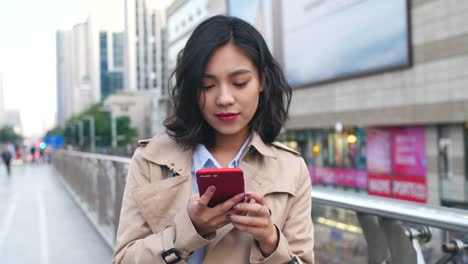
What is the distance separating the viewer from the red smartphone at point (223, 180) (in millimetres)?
1125

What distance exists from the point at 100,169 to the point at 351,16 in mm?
22338

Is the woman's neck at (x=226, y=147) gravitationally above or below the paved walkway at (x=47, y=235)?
above

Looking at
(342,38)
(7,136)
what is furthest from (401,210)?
(7,136)

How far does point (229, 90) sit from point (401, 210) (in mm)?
1196

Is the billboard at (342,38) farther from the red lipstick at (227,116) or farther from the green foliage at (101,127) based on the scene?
the green foliage at (101,127)

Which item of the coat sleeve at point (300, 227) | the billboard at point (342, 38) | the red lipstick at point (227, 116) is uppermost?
the billboard at point (342, 38)

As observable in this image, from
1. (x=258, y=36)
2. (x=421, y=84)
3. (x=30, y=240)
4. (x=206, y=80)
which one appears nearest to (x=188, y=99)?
(x=206, y=80)

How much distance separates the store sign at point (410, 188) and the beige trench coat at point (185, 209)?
23.0 meters

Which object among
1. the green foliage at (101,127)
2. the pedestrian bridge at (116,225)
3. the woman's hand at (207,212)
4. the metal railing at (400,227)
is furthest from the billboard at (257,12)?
the green foliage at (101,127)

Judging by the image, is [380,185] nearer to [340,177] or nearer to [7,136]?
[340,177]

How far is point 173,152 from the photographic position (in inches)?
56.4

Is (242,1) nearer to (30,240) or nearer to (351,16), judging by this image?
(351,16)

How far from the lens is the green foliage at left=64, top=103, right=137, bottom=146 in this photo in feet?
249

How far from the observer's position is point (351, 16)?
2723cm
